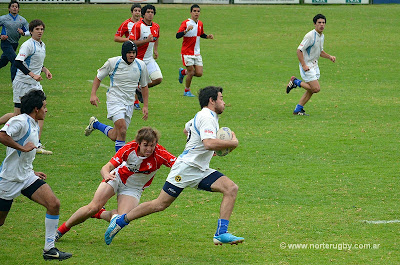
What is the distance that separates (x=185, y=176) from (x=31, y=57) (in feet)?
20.2

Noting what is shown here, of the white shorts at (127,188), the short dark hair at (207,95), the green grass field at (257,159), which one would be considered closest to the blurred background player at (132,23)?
the green grass field at (257,159)

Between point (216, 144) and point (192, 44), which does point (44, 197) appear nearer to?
point (216, 144)

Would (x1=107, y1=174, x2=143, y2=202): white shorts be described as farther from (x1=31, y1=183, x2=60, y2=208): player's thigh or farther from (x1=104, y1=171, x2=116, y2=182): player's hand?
(x1=31, y1=183, x2=60, y2=208): player's thigh

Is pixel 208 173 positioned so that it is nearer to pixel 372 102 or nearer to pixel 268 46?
pixel 372 102

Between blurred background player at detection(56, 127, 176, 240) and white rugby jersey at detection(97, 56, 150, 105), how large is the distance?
3041 mm

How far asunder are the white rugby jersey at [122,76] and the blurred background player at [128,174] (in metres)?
3.04

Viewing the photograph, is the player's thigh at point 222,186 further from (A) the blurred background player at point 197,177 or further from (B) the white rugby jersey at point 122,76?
(B) the white rugby jersey at point 122,76

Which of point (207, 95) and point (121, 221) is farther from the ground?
point (207, 95)

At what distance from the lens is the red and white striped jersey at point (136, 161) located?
7863 millimetres

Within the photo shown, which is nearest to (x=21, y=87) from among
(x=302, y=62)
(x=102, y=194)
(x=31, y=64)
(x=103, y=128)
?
(x=31, y=64)

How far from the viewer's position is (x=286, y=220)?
855cm

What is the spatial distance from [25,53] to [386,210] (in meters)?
7.51

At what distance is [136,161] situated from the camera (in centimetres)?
789

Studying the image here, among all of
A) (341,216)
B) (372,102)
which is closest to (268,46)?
(372,102)
